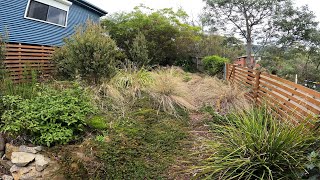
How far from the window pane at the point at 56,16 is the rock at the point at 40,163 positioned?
8579mm

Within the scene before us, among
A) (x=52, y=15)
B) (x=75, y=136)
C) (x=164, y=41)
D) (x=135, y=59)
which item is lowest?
(x=75, y=136)

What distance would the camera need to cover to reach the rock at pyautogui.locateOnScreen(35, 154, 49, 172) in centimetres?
283

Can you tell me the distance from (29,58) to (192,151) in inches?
310

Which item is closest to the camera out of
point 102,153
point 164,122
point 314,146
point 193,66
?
point 314,146

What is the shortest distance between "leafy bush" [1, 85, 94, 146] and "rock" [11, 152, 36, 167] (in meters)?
0.20

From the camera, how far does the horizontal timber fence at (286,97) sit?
3.15 meters

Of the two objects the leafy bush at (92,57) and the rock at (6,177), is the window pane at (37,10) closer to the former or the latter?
the leafy bush at (92,57)

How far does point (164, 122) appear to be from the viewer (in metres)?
4.45

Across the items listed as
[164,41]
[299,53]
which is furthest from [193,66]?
[299,53]

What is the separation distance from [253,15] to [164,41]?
6.46m

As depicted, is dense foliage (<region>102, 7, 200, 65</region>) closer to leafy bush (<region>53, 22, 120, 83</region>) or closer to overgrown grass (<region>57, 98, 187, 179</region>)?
leafy bush (<region>53, 22, 120, 83</region>)

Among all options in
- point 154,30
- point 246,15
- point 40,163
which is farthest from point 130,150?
point 246,15

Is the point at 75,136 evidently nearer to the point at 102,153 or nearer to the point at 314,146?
the point at 102,153

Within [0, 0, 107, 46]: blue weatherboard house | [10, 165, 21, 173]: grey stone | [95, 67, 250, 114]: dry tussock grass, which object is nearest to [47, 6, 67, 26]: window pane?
[0, 0, 107, 46]: blue weatherboard house
